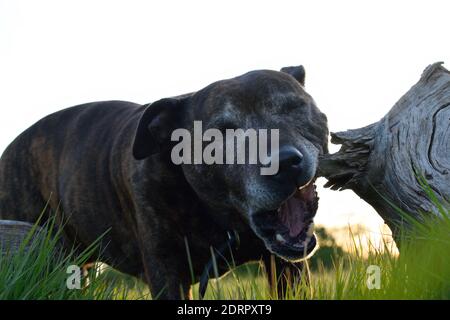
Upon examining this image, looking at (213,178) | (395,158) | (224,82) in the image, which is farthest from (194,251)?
(395,158)

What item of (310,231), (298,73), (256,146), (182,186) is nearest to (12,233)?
(182,186)

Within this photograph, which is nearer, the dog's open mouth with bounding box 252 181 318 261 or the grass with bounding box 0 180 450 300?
the grass with bounding box 0 180 450 300

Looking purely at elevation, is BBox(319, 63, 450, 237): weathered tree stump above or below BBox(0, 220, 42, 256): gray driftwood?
above

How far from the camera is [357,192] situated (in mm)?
5285

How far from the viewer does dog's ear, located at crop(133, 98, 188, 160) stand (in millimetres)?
5219

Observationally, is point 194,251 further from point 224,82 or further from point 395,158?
point 395,158

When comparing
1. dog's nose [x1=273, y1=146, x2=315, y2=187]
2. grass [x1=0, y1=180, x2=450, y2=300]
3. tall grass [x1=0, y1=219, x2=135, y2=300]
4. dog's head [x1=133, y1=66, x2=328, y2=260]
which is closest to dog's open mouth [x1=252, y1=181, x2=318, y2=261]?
dog's head [x1=133, y1=66, x2=328, y2=260]

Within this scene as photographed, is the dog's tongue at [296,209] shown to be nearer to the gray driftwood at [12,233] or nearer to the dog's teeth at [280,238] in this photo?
the dog's teeth at [280,238]

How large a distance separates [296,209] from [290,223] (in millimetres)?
98

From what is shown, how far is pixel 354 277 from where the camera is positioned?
12.4ft

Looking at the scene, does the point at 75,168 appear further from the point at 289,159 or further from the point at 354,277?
the point at 354,277

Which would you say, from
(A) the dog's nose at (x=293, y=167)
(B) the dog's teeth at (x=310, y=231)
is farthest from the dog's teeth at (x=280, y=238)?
(A) the dog's nose at (x=293, y=167)

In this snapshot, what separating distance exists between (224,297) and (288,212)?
1263mm

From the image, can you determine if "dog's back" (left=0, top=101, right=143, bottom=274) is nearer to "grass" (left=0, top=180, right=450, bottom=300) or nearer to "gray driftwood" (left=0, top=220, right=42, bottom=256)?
"gray driftwood" (left=0, top=220, right=42, bottom=256)
